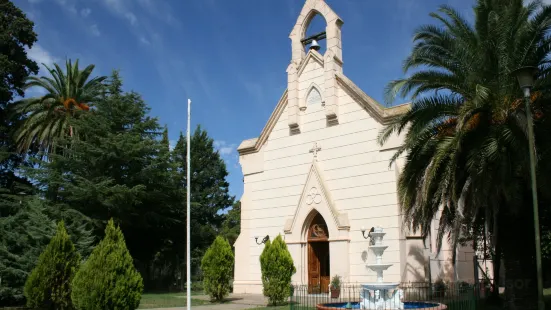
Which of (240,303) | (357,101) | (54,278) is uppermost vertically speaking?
(357,101)

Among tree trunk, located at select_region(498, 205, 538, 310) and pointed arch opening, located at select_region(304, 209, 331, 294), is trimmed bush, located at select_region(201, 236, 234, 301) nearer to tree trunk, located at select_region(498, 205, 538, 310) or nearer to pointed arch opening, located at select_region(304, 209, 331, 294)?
pointed arch opening, located at select_region(304, 209, 331, 294)

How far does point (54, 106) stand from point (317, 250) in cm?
1940

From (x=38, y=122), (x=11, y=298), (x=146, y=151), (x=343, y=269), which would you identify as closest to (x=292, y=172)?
(x=343, y=269)

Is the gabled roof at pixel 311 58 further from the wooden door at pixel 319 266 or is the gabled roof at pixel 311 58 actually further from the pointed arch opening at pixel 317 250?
the wooden door at pixel 319 266

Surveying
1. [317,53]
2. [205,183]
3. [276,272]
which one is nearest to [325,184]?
[276,272]

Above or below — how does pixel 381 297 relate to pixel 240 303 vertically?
above

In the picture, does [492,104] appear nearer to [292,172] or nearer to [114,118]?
[292,172]

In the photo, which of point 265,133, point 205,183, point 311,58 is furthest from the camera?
point 205,183

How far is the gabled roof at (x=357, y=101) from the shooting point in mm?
22500

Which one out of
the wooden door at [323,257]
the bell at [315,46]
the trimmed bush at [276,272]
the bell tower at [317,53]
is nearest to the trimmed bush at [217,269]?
the trimmed bush at [276,272]

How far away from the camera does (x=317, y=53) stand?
25.6 meters

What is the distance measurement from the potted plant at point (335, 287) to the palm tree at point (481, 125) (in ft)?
22.1

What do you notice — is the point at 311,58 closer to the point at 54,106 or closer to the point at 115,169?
the point at 115,169

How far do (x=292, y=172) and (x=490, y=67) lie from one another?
41.9 ft
